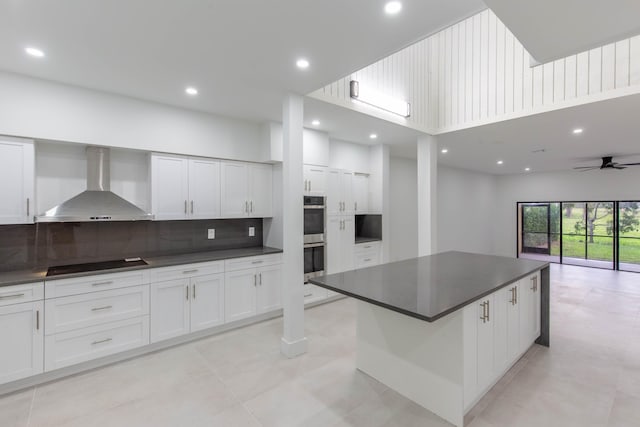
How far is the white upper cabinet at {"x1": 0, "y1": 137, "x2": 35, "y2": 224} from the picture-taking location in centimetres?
258

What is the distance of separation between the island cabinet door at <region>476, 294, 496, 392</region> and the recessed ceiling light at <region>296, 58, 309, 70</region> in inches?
91.4

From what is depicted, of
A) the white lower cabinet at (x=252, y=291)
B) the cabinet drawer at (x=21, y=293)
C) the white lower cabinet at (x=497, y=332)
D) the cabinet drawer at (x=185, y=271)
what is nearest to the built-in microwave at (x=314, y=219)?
the white lower cabinet at (x=252, y=291)

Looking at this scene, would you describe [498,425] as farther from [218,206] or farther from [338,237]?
[218,206]

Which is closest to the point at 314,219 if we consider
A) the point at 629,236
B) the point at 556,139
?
the point at 556,139

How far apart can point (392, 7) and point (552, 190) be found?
8922mm

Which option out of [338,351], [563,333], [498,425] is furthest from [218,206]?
[563,333]

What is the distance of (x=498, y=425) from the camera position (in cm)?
203

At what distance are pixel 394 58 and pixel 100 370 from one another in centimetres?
496

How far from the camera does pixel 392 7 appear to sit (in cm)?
180

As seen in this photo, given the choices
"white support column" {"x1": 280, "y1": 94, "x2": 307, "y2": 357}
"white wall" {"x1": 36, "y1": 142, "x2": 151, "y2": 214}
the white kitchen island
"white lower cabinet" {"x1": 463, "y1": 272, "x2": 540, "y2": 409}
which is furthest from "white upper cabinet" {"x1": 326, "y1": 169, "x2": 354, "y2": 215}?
"white lower cabinet" {"x1": 463, "y1": 272, "x2": 540, "y2": 409}

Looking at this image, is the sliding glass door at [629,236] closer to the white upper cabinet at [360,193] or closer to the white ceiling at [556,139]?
the white ceiling at [556,139]

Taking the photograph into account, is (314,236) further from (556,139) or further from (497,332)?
(556,139)

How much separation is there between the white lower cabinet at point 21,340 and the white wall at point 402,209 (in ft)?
17.5

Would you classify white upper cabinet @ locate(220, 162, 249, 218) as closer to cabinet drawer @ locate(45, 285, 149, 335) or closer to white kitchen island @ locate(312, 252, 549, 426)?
cabinet drawer @ locate(45, 285, 149, 335)
